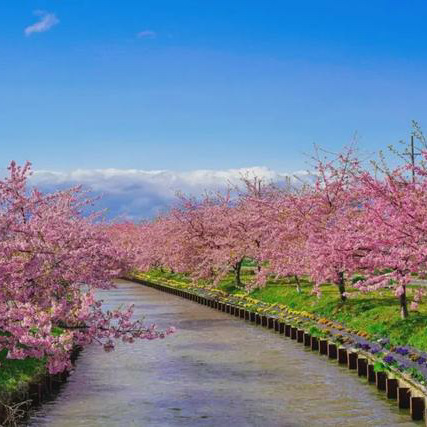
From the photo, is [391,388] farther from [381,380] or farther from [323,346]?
[323,346]

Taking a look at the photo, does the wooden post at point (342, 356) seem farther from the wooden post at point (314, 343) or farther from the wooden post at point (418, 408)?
the wooden post at point (418, 408)

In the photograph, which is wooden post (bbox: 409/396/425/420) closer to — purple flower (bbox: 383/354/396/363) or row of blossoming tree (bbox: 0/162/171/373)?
purple flower (bbox: 383/354/396/363)

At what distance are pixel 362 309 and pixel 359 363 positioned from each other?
8.83 meters

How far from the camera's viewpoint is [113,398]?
2106 centimetres

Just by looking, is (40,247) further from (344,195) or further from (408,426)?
(344,195)

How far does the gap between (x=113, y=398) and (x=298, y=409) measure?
214 inches

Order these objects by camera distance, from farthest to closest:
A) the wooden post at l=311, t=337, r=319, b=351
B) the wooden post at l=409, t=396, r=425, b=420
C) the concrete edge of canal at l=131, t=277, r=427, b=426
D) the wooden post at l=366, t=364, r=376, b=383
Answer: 1. the wooden post at l=311, t=337, r=319, b=351
2. the wooden post at l=366, t=364, r=376, b=383
3. the concrete edge of canal at l=131, t=277, r=427, b=426
4. the wooden post at l=409, t=396, r=425, b=420

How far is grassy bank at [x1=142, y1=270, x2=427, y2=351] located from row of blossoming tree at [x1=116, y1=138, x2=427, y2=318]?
814mm

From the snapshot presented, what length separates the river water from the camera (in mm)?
18500

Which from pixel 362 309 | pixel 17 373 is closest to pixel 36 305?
pixel 17 373

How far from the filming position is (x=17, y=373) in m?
20.5

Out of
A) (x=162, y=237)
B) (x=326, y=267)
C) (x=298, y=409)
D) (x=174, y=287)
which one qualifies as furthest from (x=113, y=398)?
(x=162, y=237)

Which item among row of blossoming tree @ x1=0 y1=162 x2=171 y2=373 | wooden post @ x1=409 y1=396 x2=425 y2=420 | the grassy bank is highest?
row of blossoming tree @ x1=0 y1=162 x2=171 y2=373

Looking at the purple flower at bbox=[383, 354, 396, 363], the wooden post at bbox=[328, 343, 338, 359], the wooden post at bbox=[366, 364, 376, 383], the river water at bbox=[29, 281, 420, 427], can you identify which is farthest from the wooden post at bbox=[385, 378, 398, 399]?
the wooden post at bbox=[328, 343, 338, 359]
